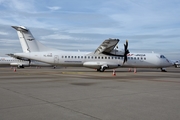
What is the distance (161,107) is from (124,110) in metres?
1.29

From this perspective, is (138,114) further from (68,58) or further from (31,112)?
(68,58)

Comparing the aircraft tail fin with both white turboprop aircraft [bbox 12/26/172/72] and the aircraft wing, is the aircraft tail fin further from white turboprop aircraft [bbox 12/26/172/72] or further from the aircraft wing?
the aircraft wing

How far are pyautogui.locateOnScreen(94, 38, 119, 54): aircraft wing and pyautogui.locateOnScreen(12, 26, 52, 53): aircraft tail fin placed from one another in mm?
8637

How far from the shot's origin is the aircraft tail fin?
100 ft

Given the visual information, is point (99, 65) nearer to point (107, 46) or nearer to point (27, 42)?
point (107, 46)

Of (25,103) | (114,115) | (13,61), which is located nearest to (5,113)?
(25,103)

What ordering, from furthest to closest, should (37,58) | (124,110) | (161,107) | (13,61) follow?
(13,61), (37,58), (161,107), (124,110)

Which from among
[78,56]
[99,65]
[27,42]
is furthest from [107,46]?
[27,42]

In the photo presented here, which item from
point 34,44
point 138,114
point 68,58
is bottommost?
point 138,114

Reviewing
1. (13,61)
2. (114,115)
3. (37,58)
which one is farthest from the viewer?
(13,61)

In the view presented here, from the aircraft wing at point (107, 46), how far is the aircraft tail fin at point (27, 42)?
28.3ft

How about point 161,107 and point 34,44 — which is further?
point 34,44

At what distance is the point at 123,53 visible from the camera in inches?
1211

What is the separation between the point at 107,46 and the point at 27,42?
41.5ft
